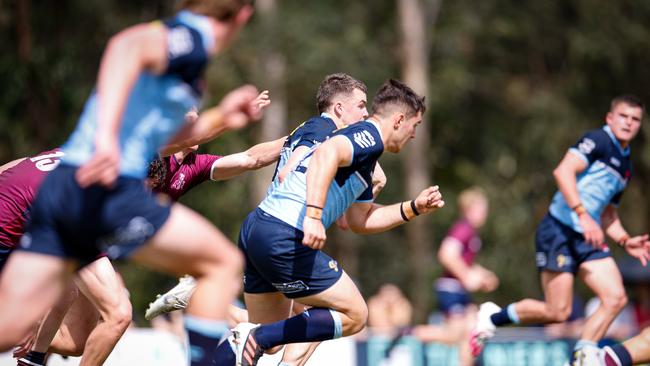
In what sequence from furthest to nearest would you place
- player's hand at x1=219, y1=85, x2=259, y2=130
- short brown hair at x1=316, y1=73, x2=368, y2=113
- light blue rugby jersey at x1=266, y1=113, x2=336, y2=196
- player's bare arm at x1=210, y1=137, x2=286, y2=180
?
player's bare arm at x1=210, y1=137, x2=286, y2=180 < short brown hair at x1=316, y1=73, x2=368, y2=113 < light blue rugby jersey at x1=266, y1=113, x2=336, y2=196 < player's hand at x1=219, y1=85, x2=259, y2=130

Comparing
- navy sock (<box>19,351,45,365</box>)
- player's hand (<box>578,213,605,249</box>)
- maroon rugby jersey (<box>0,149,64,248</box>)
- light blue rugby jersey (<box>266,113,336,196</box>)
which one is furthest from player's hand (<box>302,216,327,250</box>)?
player's hand (<box>578,213,605,249</box>)

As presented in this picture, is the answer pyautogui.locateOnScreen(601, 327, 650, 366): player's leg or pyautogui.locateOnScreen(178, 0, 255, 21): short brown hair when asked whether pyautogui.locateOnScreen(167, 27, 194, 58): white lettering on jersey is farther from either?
pyautogui.locateOnScreen(601, 327, 650, 366): player's leg

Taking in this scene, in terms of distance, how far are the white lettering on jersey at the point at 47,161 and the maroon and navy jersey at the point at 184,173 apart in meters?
0.84

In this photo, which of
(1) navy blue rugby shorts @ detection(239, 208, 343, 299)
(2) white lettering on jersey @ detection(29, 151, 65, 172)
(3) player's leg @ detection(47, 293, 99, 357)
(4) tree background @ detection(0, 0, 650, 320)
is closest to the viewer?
(1) navy blue rugby shorts @ detection(239, 208, 343, 299)

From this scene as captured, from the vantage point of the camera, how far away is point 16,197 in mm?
6590

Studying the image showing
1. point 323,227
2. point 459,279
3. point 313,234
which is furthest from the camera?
point 459,279

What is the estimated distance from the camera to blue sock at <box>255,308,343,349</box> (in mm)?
6242

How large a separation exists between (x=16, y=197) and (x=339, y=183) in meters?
2.10

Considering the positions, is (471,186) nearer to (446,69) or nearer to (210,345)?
(446,69)

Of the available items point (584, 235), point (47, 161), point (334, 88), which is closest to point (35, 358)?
point (47, 161)

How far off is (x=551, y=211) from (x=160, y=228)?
5336 millimetres

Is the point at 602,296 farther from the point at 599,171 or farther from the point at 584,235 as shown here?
the point at 599,171

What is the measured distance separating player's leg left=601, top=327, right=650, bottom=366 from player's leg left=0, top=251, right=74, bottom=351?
4.58m

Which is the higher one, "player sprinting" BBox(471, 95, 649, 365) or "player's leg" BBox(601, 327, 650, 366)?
"player sprinting" BBox(471, 95, 649, 365)
